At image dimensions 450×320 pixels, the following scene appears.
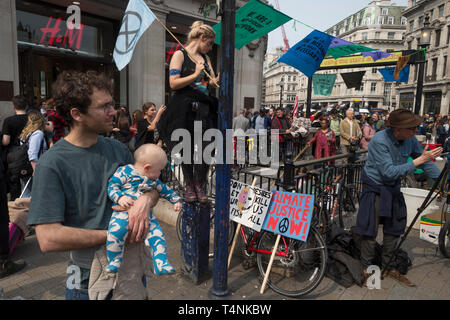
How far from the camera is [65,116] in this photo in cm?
181

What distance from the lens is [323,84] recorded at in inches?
487

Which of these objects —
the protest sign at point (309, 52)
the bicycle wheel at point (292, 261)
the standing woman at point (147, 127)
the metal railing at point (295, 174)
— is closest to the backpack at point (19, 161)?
the standing woman at point (147, 127)

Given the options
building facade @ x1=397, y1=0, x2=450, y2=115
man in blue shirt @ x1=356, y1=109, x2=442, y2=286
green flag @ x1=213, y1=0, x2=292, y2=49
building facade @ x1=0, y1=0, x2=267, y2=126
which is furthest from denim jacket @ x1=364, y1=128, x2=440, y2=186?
building facade @ x1=397, y1=0, x2=450, y2=115

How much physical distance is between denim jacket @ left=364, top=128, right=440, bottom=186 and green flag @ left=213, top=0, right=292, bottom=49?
237cm

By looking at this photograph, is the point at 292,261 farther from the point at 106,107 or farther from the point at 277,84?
the point at 277,84

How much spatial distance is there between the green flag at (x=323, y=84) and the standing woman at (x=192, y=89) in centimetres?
954

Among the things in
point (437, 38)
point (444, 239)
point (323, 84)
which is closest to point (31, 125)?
point (444, 239)

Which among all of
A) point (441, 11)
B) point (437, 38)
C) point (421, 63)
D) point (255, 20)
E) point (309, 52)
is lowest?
point (309, 52)

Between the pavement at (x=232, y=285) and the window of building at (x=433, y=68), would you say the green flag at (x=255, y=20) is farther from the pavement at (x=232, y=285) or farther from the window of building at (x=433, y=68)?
the window of building at (x=433, y=68)

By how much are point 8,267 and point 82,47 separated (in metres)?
10.9

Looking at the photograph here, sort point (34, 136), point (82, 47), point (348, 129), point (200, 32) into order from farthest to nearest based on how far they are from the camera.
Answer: point (82, 47) → point (348, 129) → point (34, 136) → point (200, 32)

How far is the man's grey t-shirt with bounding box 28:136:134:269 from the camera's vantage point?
1.59 meters

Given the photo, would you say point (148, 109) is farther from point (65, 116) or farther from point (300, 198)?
point (65, 116)
